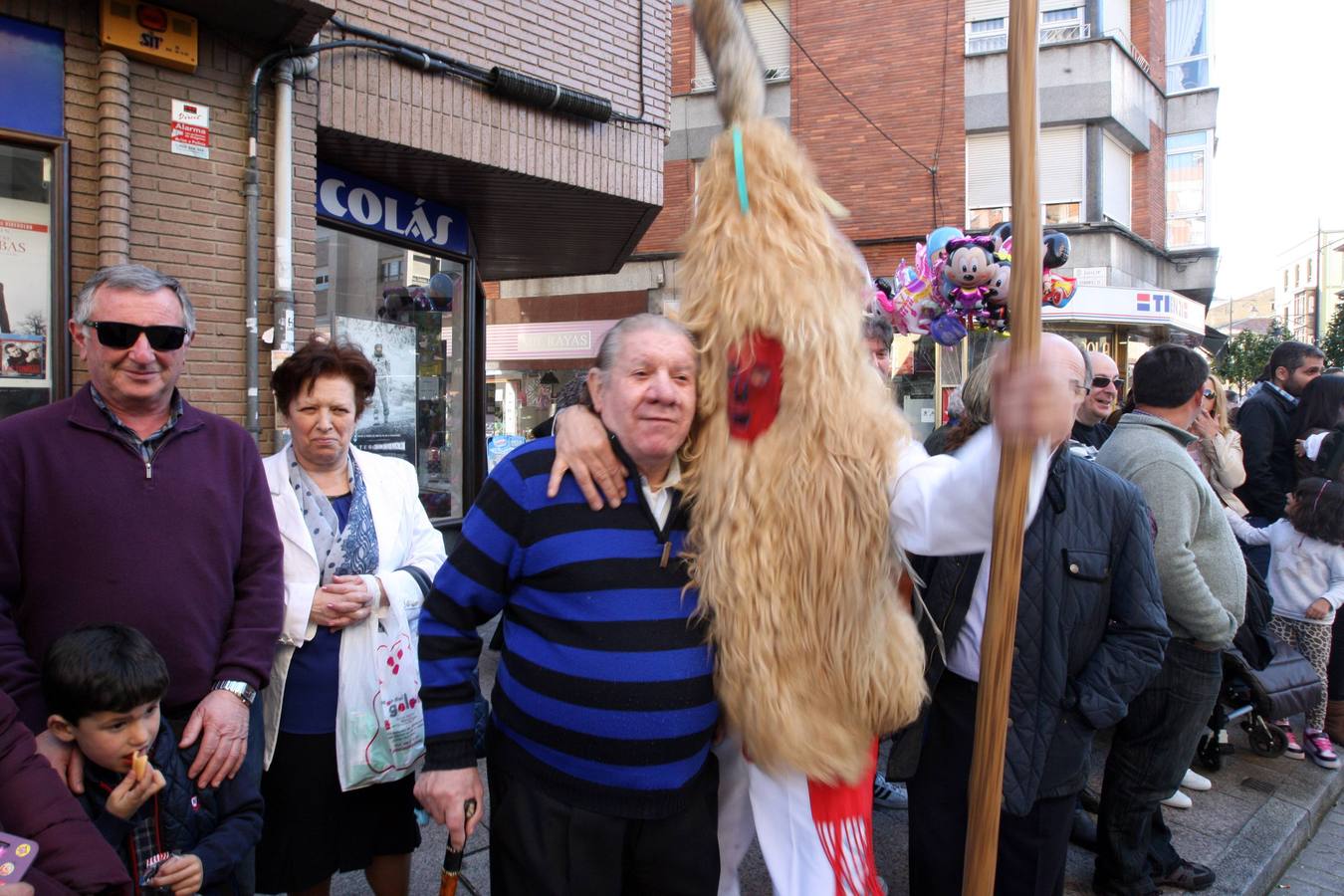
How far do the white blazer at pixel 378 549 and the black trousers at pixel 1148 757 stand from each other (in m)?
2.54

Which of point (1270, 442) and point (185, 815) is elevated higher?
point (1270, 442)

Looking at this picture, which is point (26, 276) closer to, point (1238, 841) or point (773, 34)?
point (1238, 841)

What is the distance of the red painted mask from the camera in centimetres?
174

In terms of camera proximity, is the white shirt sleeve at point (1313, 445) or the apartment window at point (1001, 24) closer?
the white shirt sleeve at point (1313, 445)

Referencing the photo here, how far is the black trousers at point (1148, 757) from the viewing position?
3078 millimetres

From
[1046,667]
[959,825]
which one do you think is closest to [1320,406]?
[1046,667]

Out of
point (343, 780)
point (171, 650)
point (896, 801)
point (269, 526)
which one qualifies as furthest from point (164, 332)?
point (896, 801)

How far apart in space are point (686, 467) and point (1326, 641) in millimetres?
4629

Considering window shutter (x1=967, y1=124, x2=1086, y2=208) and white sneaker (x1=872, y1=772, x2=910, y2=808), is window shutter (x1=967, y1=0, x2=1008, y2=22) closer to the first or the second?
window shutter (x1=967, y1=124, x2=1086, y2=208)

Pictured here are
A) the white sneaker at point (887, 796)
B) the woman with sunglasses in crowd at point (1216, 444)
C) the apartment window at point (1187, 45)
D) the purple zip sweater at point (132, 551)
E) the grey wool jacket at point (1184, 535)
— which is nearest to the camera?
the purple zip sweater at point (132, 551)

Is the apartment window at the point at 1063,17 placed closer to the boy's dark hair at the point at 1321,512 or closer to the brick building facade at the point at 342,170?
the brick building facade at the point at 342,170

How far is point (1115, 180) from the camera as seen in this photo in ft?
46.9

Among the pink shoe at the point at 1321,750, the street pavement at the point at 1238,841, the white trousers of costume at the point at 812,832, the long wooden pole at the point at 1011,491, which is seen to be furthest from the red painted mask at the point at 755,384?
the pink shoe at the point at 1321,750

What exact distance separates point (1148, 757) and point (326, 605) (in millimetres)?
2822
